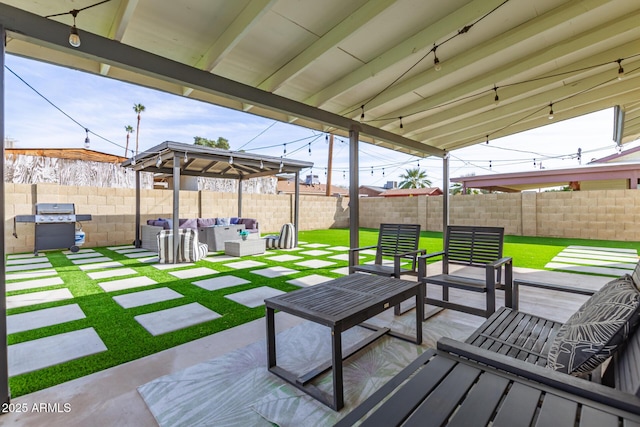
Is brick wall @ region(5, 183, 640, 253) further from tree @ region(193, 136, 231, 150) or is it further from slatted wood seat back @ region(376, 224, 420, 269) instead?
tree @ region(193, 136, 231, 150)

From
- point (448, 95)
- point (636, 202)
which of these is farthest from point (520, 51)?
point (636, 202)

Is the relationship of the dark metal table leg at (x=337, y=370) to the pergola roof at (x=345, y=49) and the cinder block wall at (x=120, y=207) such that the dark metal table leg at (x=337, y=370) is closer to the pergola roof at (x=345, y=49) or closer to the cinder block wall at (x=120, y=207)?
the pergola roof at (x=345, y=49)

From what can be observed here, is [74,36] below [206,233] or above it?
above

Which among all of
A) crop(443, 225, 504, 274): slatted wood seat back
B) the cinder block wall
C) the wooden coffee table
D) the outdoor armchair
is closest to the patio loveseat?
the cinder block wall

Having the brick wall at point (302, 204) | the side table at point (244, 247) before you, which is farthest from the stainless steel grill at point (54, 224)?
the side table at point (244, 247)

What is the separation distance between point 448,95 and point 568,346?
3687mm

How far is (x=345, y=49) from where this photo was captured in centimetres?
308

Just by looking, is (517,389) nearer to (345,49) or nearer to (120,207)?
(345,49)

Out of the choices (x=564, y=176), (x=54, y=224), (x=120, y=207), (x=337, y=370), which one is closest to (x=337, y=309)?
(x=337, y=370)

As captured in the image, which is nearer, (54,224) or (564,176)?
(54,224)

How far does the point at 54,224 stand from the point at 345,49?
7917 millimetres

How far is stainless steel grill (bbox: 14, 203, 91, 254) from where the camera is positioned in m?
6.85

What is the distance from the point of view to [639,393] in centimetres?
98

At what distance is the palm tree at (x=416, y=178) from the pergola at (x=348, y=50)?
2739 centimetres
